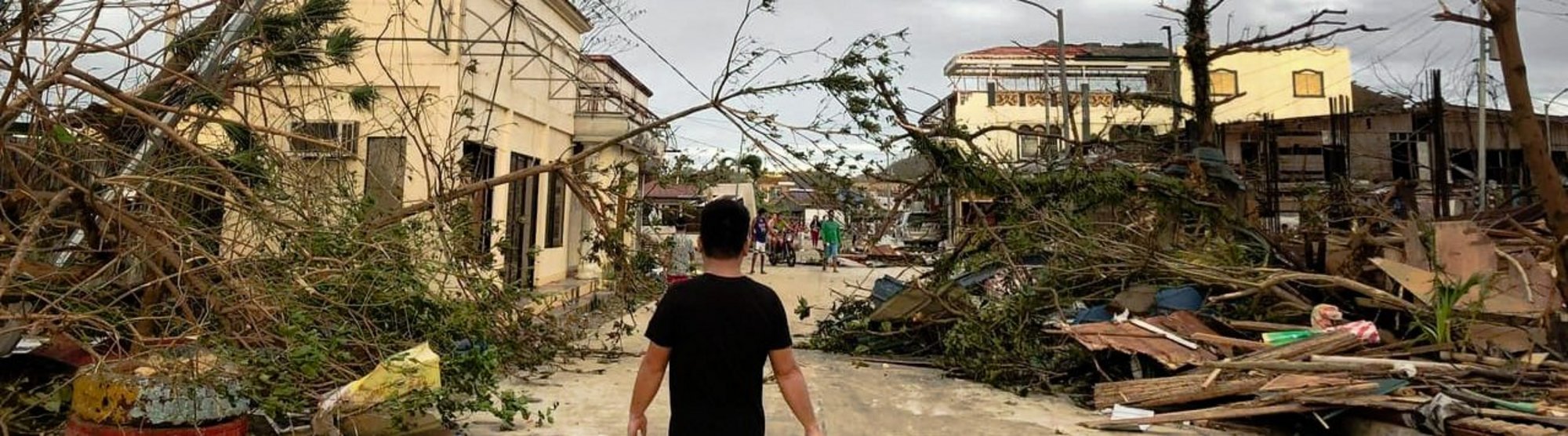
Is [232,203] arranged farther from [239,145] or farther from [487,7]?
[487,7]

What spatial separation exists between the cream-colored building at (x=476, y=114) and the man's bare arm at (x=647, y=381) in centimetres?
363

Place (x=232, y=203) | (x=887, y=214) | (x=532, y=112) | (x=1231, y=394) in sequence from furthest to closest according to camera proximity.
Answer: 1. (x=532, y=112)
2. (x=887, y=214)
3. (x=1231, y=394)
4. (x=232, y=203)

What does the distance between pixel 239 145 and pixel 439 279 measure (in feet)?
5.15

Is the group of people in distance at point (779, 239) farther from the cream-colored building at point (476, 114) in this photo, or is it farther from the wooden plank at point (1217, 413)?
the wooden plank at point (1217, 413)

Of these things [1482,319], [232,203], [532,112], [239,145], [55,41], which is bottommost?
[1482,319]

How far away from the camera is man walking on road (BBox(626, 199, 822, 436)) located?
8.57ft

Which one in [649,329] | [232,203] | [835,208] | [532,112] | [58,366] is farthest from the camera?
[532,112]

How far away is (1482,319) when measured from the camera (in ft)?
20.5

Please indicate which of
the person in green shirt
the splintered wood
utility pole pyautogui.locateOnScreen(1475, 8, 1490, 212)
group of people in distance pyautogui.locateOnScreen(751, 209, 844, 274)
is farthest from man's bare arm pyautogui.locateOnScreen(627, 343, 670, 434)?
utility pole pyautogui.locateOnScreen(1475, 8, 1490, 212)

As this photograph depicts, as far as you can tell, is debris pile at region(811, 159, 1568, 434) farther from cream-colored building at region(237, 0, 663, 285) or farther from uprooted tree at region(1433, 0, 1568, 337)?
cream-colored building at region(237, 0, 663, 285)

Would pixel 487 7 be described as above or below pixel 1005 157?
above

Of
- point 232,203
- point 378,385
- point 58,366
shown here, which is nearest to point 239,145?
point 232,203

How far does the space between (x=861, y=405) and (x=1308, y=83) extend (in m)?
43.6

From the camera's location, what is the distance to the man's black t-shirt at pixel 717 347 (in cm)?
261
